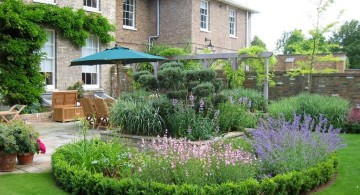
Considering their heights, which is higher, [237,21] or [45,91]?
[237,21]

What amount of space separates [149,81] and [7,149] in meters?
3.36

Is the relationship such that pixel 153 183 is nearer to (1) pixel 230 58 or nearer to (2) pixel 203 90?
(2) pixel 203 90

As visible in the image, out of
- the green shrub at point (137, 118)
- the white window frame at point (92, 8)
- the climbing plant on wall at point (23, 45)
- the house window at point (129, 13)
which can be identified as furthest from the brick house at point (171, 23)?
the green shrub at point (137, 118)

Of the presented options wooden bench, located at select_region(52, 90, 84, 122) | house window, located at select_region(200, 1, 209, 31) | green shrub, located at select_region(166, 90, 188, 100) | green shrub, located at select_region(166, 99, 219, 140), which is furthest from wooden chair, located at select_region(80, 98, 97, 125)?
house window, located at select_region(200, 1, 209, 31)

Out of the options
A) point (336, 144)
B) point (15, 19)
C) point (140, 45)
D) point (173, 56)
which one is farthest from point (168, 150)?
point (140, 45)

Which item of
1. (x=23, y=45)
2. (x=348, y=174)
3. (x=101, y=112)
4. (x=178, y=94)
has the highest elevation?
(x=23, y=45)

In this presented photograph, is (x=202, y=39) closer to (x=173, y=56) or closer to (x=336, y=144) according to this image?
(x=173, y=56)

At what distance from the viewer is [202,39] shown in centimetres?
2150

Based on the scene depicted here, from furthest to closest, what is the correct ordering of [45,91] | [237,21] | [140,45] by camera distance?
1. [237,21]
2. [140,45]
3. [45,91]

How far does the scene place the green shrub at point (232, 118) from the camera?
8453 mm

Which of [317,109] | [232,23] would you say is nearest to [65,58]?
[317,109]

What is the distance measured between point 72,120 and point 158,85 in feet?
19.8

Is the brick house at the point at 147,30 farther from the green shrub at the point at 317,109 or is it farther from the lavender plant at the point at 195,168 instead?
the lavender plant at the point at 195,168

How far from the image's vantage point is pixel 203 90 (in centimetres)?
775
